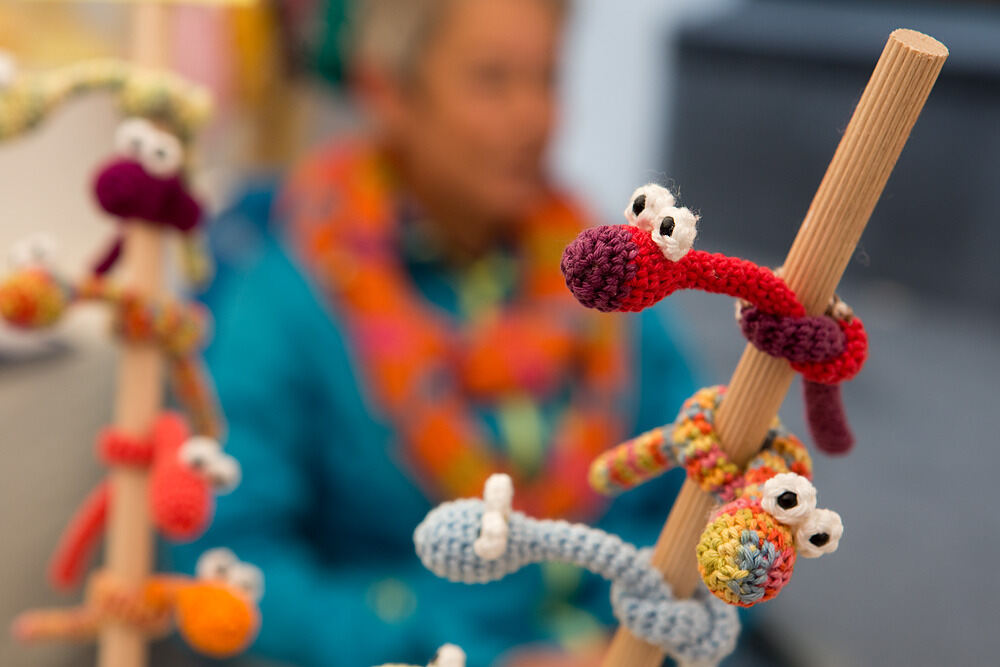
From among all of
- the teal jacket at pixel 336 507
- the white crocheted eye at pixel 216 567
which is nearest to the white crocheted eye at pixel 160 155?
the white crocheted eye at pixel 216 567

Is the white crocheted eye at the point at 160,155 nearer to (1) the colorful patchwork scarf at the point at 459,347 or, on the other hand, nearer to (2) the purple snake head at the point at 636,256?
(2) the purple snake head at the point at 636,256

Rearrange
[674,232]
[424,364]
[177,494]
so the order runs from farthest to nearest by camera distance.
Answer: [424,364]
[177,494]
[674,232]

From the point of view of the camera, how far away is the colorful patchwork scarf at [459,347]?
0.68 metres

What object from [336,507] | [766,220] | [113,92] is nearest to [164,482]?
[113,92]

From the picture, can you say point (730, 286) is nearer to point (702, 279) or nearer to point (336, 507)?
point (702, 279)

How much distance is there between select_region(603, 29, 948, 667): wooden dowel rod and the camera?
0.15m

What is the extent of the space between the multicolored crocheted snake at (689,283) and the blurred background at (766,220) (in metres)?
0.01

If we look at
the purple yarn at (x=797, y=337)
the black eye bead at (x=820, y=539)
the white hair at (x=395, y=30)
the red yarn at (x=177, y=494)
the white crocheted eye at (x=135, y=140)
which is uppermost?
the white hair at (x=395, y=30)

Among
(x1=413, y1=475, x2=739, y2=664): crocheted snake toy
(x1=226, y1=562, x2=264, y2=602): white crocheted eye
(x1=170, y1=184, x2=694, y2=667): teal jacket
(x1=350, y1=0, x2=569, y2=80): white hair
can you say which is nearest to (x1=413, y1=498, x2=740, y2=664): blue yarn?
(x1=413, y1=475, x2=739, y2=664): crocheted snake toy

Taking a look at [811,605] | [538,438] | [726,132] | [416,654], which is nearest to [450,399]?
[538,438]

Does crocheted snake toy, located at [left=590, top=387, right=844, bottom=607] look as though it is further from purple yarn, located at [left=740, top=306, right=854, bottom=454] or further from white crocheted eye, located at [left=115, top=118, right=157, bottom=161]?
white crocheted eye, located at [left=115, top=118, right=157, bottom=161]

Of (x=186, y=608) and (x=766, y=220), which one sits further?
(x=766, y=220)

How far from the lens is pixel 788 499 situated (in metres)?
0.16

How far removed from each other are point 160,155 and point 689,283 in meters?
0.15
